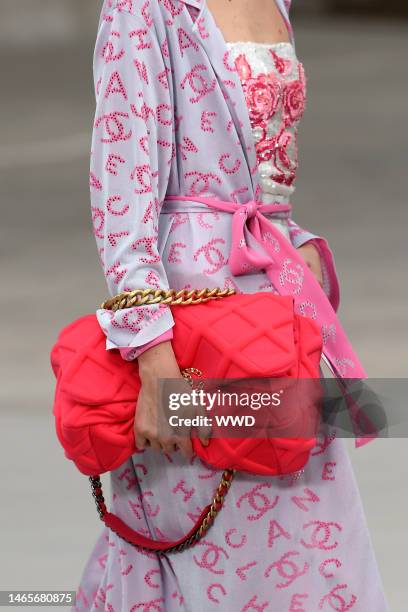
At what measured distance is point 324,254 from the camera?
1.69 meters

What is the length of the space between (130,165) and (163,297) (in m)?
0.14

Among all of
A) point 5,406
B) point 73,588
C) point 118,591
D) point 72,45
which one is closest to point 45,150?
point 72,45

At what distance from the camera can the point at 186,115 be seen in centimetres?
146

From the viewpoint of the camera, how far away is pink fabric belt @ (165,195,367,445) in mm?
1484

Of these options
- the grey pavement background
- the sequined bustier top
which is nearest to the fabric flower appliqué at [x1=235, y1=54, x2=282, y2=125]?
the sequined bustier top

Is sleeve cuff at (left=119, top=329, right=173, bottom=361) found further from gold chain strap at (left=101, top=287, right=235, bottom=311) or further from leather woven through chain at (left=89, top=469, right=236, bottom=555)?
leather woven through chain at (left=89, top=469, right=236, bottom=555)

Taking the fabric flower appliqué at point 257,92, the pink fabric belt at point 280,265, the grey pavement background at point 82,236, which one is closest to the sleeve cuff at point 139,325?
the pink fabric belt at point 280,265

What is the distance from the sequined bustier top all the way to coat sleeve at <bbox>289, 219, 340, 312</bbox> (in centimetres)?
9

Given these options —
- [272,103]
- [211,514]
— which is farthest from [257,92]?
[211,514]

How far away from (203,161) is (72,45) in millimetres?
5072

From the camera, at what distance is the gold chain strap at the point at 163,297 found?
1399 mm

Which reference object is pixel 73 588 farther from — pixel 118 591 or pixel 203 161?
pixel 203 161

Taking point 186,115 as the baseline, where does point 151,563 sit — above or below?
below

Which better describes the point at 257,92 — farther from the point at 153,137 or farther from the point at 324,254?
the point at 324,254
